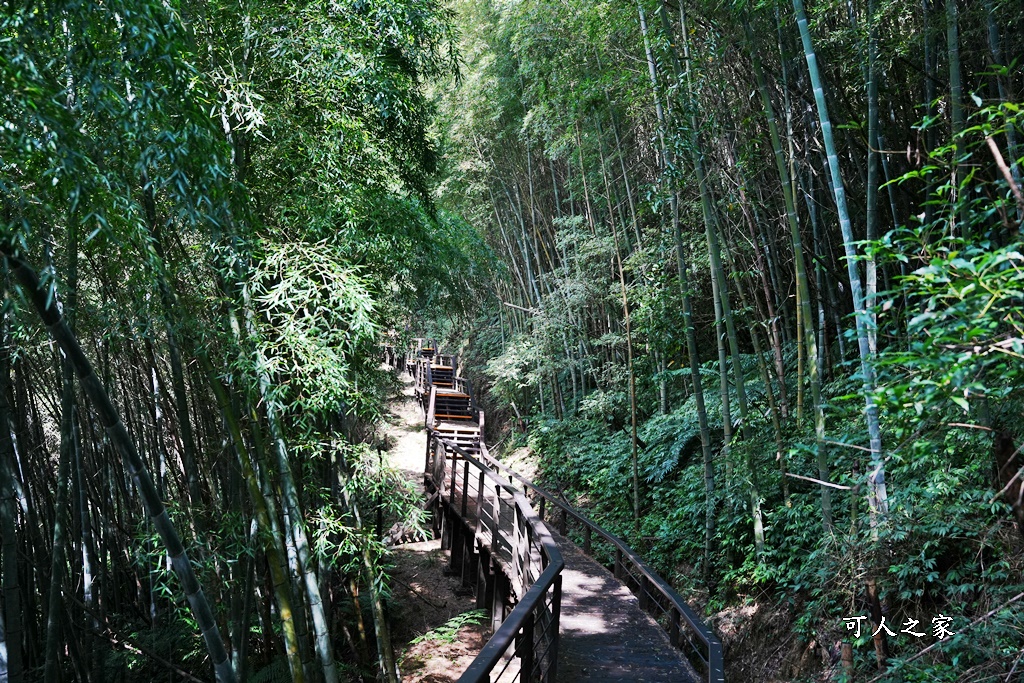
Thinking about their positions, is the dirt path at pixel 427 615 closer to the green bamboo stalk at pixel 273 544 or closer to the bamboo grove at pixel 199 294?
the bamboo grove at pixel 199 294

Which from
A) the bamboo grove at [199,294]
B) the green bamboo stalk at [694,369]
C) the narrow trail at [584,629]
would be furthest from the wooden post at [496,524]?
the green bamboo stalk at [694,369]

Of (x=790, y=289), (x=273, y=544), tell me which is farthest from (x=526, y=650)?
(x=790, y=289)

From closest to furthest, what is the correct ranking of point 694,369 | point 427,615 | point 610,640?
point 610,640, point 694,369, point 427,615

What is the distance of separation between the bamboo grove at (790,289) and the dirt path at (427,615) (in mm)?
1881

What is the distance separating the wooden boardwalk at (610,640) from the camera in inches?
147

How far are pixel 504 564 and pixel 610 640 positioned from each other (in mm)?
1503

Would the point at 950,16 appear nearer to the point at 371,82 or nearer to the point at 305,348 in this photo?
the point at 371,82

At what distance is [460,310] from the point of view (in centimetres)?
679

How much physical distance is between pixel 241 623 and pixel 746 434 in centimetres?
375

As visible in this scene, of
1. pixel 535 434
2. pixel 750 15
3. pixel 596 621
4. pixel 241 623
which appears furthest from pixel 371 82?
pixel 535 434

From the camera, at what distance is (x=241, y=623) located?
4.14 m

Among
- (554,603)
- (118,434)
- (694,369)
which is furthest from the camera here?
(694,369)

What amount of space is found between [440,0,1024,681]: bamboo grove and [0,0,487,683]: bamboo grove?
2.17 m

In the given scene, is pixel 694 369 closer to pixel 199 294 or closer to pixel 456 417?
pixel 199 294
